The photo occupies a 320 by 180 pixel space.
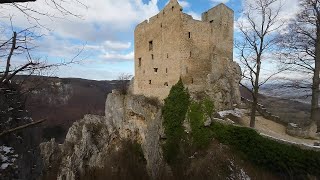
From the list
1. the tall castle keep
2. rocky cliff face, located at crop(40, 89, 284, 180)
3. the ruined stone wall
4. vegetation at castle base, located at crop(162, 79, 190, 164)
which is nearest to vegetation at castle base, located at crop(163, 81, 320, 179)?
vegetation at castle base, located at crop(162, 79, 190, 164)

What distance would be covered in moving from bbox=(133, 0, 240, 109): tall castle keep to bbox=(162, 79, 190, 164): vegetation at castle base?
2.19 meters

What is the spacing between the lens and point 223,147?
47.4 ft

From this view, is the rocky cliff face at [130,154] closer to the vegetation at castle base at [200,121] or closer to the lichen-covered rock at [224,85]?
the vegetation at castle base at [200,121]

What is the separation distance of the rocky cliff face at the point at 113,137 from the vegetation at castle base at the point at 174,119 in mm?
694

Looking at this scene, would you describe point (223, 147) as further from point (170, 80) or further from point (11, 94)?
point (11, 94)

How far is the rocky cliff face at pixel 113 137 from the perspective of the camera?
59.4ft

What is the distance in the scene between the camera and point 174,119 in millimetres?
16547

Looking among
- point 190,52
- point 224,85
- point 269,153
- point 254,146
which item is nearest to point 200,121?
point 254,146

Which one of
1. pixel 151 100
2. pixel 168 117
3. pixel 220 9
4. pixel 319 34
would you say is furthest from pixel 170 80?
pixel 319 34

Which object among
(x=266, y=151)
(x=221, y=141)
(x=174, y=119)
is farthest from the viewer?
(x=174, y=119)

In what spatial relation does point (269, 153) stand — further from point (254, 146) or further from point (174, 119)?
point (174, 119)

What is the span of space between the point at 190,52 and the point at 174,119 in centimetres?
529

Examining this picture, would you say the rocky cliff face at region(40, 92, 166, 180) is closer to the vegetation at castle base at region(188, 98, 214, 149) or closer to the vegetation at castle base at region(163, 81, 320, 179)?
the vegetation at castle base at region(163, 81, 320, 179)

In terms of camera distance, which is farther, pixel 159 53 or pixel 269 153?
pixel 159 53
